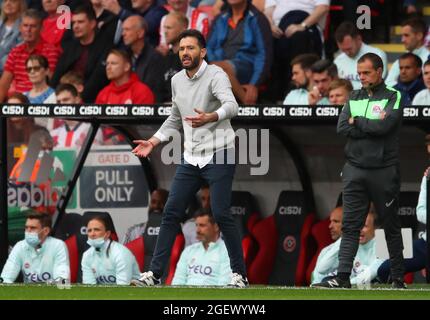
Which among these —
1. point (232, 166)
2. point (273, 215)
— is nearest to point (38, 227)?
point (273, 215)

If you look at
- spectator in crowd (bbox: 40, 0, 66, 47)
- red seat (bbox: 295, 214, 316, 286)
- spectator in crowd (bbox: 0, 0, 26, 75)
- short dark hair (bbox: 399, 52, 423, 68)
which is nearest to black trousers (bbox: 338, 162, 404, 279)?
short dark hair (bbox: 399, 52, 423, 68)

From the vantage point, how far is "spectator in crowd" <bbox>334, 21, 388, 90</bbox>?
1461 cm

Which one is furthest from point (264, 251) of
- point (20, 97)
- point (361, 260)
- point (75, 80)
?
point (20, 97)

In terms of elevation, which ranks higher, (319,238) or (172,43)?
(172,43)

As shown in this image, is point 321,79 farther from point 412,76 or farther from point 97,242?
point 97,242

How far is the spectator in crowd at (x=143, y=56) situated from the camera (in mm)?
15172

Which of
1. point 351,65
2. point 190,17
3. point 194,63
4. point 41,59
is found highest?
point 190,17

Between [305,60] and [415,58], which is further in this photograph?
[305,60]

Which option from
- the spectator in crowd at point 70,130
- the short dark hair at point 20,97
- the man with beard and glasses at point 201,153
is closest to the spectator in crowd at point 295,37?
the spectator in crowd at point 70,130

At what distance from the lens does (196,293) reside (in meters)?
10.4

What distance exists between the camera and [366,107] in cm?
1109

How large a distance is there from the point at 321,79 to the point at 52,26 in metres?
4.21
